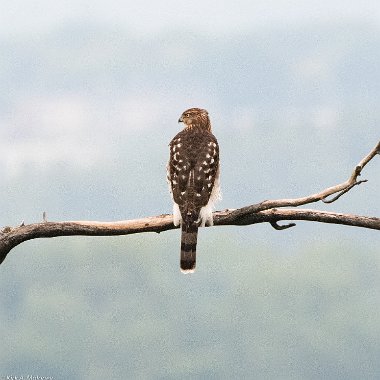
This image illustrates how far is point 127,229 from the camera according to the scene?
13.0m

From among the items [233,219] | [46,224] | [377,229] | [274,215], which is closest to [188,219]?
[233,219]

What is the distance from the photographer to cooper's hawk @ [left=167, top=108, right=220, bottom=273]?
40.9 ft

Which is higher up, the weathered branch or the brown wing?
the brown wing

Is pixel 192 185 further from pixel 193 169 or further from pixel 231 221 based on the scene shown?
pixel 231 221

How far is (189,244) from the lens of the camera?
12547mm

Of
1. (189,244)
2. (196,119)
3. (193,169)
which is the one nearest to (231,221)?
(189,244)

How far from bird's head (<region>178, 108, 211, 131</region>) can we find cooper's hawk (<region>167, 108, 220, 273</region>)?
1.13 meters

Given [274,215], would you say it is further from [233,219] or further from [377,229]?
[377,229]

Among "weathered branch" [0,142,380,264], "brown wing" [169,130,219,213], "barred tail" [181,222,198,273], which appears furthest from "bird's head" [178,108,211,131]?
"barred tail" [181,222,198,273]

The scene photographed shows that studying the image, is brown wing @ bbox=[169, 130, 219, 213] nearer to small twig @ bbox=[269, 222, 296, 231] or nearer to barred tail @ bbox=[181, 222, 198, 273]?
barred tail @ bbox=[181, 222, 198, 273]

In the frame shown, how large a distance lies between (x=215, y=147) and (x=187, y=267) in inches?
101

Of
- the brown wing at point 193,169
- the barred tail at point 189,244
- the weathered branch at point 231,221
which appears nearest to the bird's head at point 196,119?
the brown wing at point 193,169

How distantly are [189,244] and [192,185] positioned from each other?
1.11 m

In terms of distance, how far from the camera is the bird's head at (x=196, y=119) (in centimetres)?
1495
